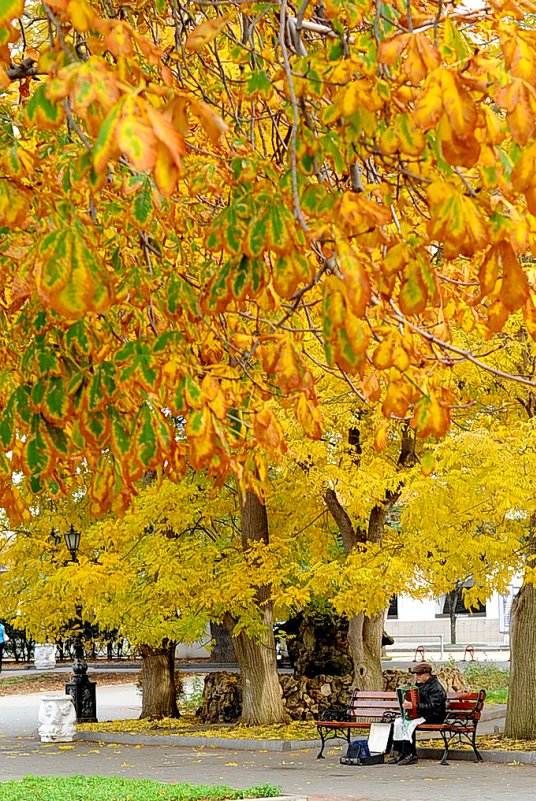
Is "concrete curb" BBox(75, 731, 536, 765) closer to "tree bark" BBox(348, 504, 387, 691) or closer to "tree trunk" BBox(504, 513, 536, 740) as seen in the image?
"tree trunk" BBox(504, 513, 536, 740)

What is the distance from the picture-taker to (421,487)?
15.7 m

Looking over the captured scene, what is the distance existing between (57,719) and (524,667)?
8251 millimetres

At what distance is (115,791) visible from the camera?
39.5ft

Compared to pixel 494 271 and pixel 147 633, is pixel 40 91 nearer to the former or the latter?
pixel 494 271

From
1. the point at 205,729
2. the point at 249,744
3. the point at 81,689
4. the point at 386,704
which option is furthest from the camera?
the point at 81,689

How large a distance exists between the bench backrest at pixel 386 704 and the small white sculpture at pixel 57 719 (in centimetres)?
541

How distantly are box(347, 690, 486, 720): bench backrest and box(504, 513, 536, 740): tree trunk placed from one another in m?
0.61

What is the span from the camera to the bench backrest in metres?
16.8

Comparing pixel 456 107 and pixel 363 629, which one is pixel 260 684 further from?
pixel 456 107

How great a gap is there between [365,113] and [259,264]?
26.9 inches

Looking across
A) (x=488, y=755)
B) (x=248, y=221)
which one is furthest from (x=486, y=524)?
(x=248, y=221)

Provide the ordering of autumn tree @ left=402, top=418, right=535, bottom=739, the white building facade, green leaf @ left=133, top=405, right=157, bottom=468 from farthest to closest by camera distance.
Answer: the white building facade → autumn tree @ left=402, top=418, right=535, bottom=739 → green leaf @ left=133, top=405, right=157, bottom=468

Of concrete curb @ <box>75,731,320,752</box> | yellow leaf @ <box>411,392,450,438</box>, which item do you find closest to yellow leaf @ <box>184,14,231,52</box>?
yellow leaf @ <box>411,392,450,438</box>

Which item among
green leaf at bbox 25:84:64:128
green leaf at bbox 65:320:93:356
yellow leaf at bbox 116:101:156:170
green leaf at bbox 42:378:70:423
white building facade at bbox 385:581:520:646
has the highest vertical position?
green leaf at bbox 25:84:64:128
